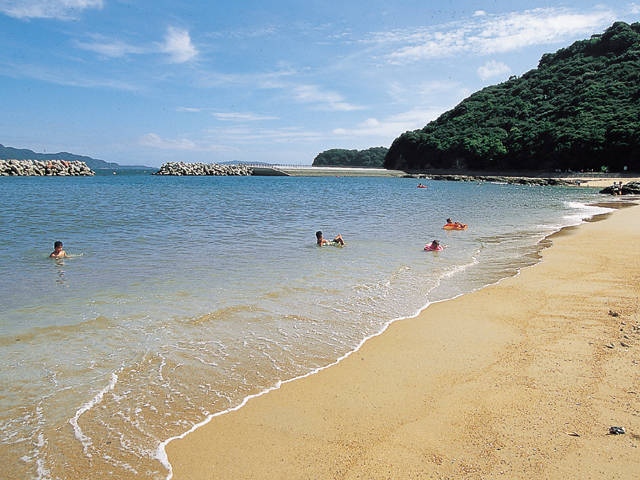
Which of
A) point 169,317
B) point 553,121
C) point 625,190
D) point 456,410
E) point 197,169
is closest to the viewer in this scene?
point 456,410

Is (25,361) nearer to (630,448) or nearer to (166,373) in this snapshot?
(166,373)

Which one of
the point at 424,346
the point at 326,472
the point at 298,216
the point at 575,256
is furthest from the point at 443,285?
the point at 298,216

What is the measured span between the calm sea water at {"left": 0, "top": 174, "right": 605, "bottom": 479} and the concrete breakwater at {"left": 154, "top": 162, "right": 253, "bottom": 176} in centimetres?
10030

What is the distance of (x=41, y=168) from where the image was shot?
93688 millimetres

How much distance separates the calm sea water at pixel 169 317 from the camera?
458 cm

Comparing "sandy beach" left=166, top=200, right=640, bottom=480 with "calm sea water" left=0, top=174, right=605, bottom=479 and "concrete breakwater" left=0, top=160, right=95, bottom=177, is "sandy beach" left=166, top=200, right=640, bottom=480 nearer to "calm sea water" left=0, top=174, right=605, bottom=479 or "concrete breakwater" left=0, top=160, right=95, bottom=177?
"calm sea water" left=0, top=174, right=605, bottom=479

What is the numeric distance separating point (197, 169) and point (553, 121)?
82133 mm

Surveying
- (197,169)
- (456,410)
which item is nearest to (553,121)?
(197,169)

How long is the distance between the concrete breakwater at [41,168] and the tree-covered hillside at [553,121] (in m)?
80.9

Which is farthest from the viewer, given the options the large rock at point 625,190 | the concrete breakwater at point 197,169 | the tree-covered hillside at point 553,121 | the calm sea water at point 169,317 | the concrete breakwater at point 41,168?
the concrete breakwater at point 197,169

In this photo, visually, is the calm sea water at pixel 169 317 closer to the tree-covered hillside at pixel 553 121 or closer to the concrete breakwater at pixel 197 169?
the tree-covered hillside at pixel 553 121

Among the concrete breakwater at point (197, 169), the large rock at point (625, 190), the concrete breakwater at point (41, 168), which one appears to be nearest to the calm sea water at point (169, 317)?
the large rock at point (625, 190)

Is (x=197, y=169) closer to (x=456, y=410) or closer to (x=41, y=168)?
(x=41, y=168)

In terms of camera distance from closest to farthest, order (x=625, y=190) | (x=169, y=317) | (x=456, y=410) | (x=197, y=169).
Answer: (x=456, y=410), (x=169, y=317), (x=625, y=190), (x=197, y=169)
